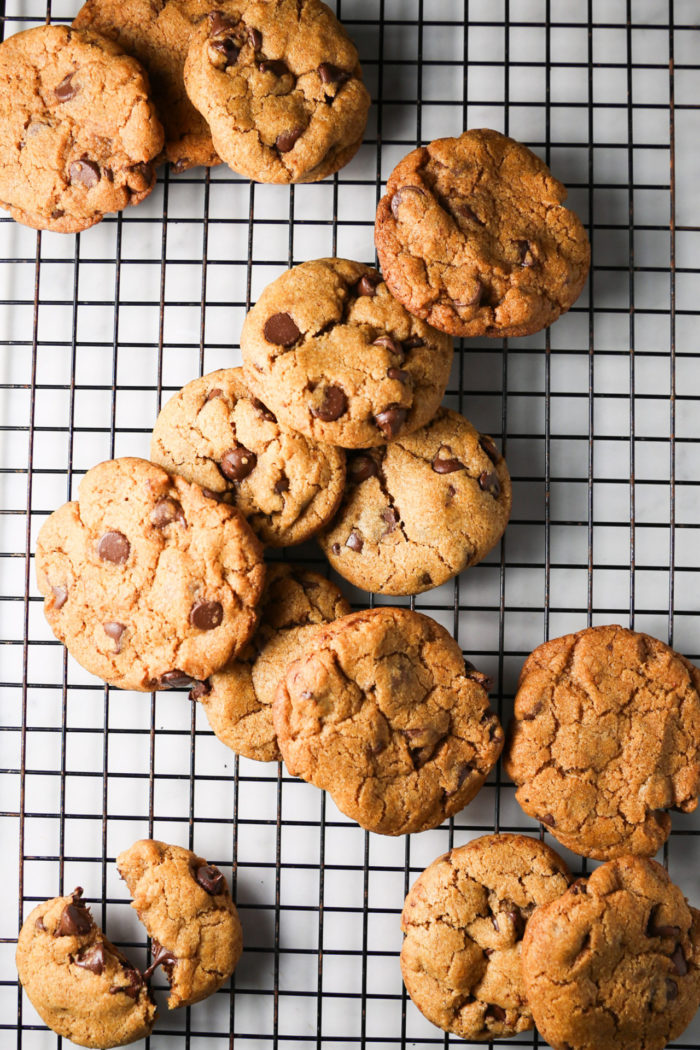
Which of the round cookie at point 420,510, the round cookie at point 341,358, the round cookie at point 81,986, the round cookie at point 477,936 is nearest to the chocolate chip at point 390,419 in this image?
the round cookie at point 341,358

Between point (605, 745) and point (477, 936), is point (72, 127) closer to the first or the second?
point (605, 745)

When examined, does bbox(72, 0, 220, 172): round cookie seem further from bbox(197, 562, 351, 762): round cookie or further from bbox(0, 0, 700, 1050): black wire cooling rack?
bbox(197, 562, 351, 762): round cookie

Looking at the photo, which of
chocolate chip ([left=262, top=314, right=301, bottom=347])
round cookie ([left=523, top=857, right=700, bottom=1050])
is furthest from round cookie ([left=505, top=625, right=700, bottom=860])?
chocolate chip ([left=262, top=314, right=301, bottom=347])

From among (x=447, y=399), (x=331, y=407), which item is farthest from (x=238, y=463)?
(x=447, y=399)

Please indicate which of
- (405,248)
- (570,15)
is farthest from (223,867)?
(570,15)

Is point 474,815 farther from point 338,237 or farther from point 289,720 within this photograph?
point 338,237

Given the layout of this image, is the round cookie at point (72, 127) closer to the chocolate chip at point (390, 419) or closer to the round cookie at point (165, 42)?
the round cookie at point (165, 42)

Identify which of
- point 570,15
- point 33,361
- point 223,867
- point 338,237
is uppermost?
point 570,15
